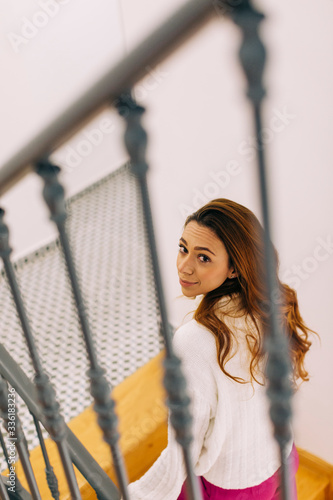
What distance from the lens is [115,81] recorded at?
847 mm

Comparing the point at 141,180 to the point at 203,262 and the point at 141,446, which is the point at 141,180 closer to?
the point at 203,262

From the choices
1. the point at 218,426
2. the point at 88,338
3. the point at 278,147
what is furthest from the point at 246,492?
the point at 88,338

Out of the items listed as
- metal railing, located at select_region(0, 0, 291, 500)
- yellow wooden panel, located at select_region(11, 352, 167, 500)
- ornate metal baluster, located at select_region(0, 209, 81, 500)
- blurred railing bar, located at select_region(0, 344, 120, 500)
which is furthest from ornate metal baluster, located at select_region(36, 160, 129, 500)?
yellow wooden panel, located at select_region(11, 352, 167, 500)

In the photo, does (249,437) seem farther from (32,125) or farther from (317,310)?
(32,125)

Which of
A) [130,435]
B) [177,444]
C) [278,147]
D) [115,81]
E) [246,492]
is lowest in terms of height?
[246,492]

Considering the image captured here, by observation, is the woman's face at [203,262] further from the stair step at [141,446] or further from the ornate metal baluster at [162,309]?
the stair step at [141,446]

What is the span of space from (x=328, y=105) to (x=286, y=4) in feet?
1.53

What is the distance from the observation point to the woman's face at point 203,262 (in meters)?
2.34

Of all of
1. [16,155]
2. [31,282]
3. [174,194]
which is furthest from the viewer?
[31,282]

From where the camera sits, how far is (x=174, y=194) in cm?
386

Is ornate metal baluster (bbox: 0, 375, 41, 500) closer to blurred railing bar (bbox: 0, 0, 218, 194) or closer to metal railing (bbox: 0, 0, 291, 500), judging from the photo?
metal railing (bbox: 0, 0, 291, 500)

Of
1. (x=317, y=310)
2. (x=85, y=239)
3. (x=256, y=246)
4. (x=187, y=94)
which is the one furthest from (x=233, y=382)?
(x=85, y=239)

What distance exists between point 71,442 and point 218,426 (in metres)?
0.57

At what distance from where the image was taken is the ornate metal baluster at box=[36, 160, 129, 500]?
3.20 ft
